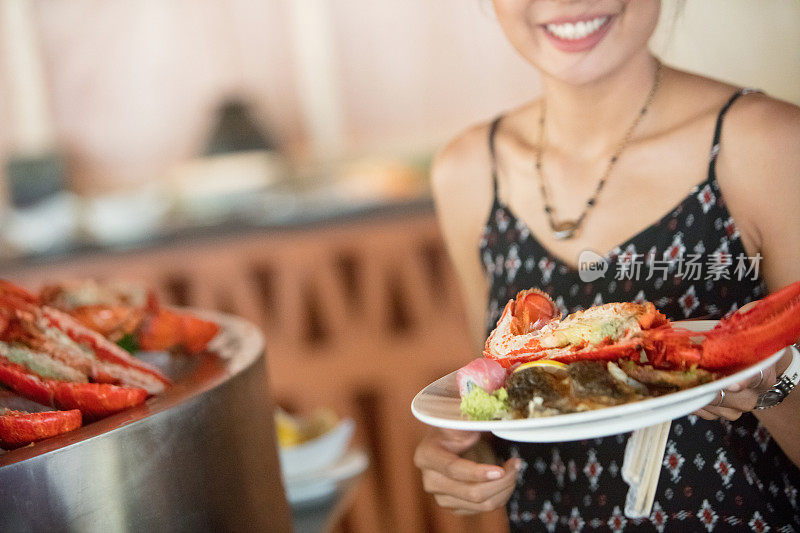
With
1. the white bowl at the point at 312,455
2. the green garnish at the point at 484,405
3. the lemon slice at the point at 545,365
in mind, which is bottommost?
the white bowl at the point at 312,455

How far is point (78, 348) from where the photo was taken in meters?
0.90

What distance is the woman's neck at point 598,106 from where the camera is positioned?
776 mm

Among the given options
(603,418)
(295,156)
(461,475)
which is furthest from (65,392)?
(295,156)

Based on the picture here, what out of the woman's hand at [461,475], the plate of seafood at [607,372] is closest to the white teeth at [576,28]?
the plate of seafood at [607,372]

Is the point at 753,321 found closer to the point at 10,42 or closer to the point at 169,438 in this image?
the point at 169,438

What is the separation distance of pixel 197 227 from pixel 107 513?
173 cm

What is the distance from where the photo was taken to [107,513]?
2.42ft

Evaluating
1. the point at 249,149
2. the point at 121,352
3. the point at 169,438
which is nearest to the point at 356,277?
the point at 121,352

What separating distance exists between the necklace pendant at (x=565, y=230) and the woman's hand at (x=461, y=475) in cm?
27

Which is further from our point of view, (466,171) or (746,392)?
(466,171)

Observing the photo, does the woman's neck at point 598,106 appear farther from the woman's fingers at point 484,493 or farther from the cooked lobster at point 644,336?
the woman's fingers at point 484,493

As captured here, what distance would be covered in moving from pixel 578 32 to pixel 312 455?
0.98 metres

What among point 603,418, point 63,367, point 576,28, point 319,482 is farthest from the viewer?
point 319,482

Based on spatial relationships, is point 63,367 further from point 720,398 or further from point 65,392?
point 720,398
